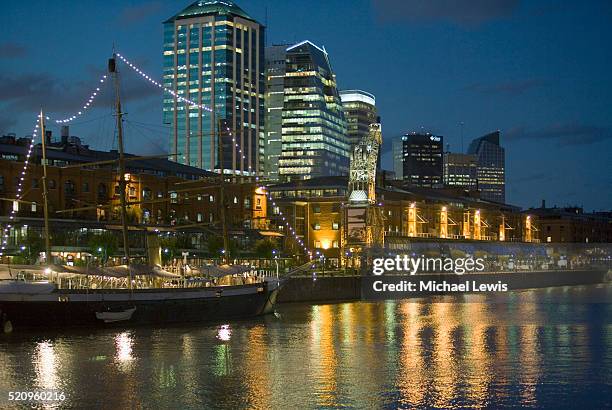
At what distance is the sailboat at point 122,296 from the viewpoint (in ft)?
207

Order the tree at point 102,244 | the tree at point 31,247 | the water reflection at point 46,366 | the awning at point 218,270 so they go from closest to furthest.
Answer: the water reflection at point 46,366 → the awning at point 218,270 → the tree at point 31,247 → the tree at point 102,244

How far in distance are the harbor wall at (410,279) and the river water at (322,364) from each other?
22.8 metres

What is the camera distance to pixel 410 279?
5015 inches

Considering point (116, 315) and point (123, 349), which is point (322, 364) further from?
point (116, 315)

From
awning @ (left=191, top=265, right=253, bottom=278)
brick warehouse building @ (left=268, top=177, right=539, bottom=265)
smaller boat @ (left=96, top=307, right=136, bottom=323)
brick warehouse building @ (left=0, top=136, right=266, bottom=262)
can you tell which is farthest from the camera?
brick warehouse building @ (left=268, top=177, right=539, bottom=265)

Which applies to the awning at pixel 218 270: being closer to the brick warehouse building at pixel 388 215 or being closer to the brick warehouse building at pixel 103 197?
the brick warehouse building at pixel 103 197

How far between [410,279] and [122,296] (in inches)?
2587

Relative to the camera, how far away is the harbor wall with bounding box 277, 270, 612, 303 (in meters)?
100

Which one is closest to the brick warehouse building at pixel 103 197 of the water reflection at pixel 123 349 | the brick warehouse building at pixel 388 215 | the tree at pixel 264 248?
the tree at pixel 264 248

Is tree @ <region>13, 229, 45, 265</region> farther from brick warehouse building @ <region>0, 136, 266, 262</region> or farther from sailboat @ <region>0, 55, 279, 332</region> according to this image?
sailboat @ <region>0, 55, 279, 332</region>

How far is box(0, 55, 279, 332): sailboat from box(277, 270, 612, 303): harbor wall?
16.7 meters

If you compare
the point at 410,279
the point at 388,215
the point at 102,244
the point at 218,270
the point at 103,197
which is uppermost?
the point at 103,197

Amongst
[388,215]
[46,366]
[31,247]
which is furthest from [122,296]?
[388,215]

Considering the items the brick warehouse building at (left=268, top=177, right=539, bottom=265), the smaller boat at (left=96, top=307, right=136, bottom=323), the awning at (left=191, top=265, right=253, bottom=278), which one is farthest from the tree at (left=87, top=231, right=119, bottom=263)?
the brick warehouse building at (left=268, top=177, right=539, bottom=265)
